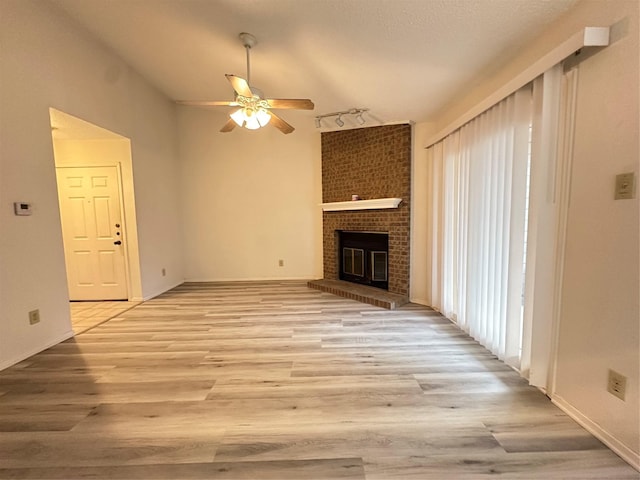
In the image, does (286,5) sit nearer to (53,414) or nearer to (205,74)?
(205,74)

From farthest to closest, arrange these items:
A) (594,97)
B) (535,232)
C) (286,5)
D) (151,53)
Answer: (151,53) → (286,5) → (535,232) → (594,97)

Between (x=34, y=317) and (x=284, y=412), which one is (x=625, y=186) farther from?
(x=34, y=317)

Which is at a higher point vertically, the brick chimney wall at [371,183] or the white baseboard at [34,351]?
the brick chimney wall at [371,183]

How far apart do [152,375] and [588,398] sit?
2742 mm

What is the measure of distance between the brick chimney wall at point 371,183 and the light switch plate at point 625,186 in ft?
8.13

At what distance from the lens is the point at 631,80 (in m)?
1.34

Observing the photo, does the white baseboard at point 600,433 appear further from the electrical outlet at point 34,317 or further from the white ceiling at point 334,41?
the electrical outlet at point 34,317

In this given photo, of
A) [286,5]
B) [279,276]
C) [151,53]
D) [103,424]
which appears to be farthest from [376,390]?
[151,53]

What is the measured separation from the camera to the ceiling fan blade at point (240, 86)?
235 centimetres

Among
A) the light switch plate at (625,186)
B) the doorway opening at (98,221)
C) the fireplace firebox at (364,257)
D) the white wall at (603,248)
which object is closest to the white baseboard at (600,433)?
the white wall at (603,248)

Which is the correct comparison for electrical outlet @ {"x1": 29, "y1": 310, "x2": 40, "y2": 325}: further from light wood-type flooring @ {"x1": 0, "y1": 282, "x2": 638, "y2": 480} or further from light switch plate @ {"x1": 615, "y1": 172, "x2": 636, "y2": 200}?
light switch plate @ {"x1": 615, "y1": 172, "x2": 636, "y2": 200}

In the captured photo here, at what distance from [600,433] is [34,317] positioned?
13.2ft

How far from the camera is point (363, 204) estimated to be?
4.19 meters

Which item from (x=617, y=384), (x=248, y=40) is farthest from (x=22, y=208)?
(x=617, y=384)
